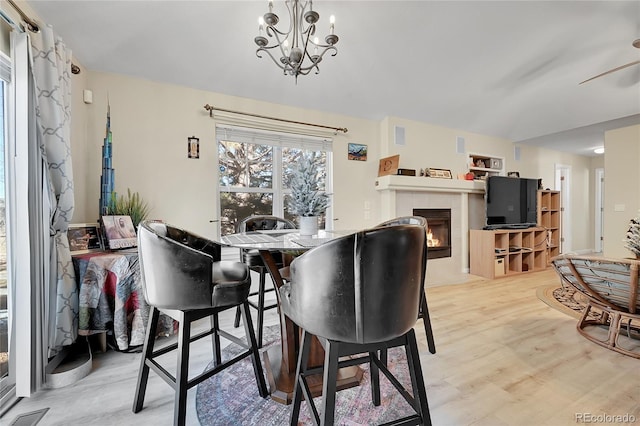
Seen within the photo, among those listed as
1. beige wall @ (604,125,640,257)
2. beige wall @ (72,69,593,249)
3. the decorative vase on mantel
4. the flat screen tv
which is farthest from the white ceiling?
the decorative vase on mantel

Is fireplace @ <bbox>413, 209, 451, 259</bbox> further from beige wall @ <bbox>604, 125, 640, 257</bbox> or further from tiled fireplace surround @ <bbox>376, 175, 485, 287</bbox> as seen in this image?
beige wall @ <bbox>604, 125, 640, 257</bbox>

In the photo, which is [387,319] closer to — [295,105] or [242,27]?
[242,27]

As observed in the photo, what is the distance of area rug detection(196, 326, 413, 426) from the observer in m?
1.35

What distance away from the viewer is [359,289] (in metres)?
0.86

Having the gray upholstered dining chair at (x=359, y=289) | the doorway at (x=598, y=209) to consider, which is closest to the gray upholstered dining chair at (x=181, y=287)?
the gray upholstered dining chair at (x=359, y=289)

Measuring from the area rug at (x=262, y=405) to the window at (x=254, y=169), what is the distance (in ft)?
5.93

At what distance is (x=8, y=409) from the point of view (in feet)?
4.66

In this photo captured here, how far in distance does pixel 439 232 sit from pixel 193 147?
12.0 feet

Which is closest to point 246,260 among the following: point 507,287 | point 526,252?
point 507,287

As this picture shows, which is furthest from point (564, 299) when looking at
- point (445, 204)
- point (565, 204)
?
point (565, 204)

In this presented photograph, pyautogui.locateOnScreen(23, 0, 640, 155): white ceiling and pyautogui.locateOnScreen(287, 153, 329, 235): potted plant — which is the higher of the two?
pyautogui.locateOnScreen(23, 0, 640, 155): white ceiling

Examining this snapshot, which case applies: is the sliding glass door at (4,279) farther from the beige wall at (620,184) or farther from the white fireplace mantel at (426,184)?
the beige wall at (620,184)

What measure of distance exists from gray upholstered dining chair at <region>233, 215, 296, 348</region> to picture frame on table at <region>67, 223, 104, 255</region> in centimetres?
111

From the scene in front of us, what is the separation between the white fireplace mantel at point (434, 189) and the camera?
376 cm
